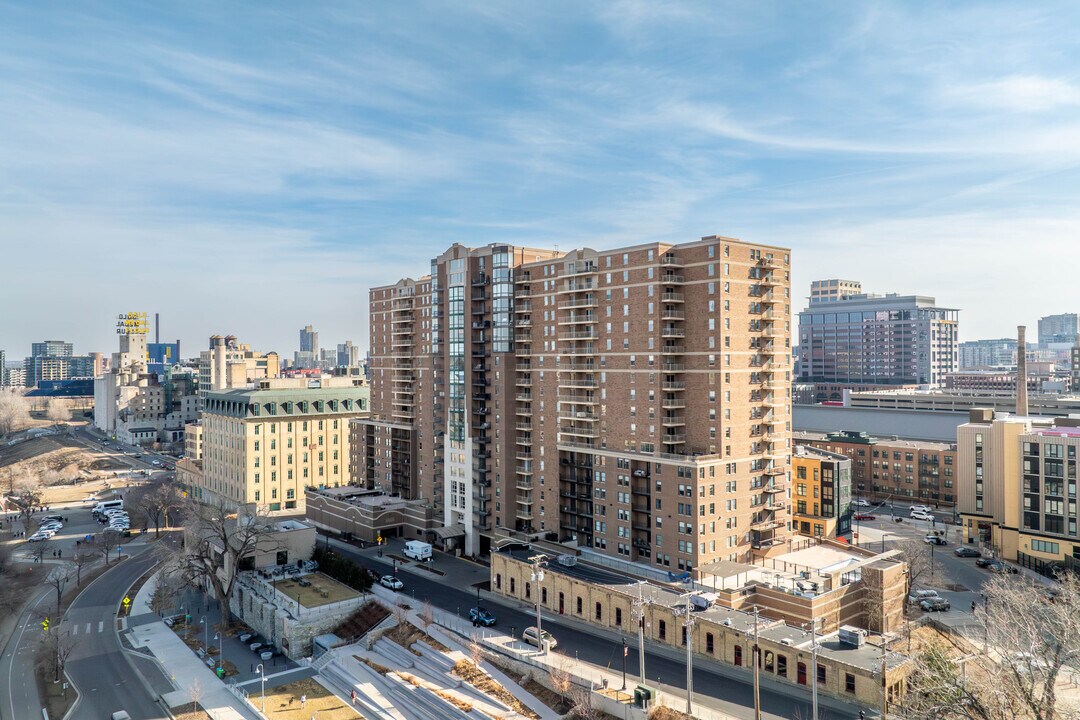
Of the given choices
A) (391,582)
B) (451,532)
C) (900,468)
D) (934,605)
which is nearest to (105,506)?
(451,532)

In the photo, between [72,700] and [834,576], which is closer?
[72,700]

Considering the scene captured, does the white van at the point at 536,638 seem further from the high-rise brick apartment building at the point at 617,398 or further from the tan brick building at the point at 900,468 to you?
the tan brick building at the point at 900,468

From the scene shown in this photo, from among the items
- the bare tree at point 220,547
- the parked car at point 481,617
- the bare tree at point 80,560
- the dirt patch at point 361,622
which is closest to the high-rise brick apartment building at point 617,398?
the parked car at point 481,617

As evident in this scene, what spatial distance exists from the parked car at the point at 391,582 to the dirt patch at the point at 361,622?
466 centimetres

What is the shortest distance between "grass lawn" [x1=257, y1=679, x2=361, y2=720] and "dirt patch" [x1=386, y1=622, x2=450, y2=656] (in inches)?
363

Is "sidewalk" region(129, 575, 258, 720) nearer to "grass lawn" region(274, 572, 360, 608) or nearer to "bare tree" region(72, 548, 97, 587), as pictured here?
"grass lawn" region(274, 572, 360, 608)

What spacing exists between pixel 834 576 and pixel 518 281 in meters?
56.7

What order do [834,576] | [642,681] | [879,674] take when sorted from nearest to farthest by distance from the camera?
1. [879,674]
2. [642,681]
3. [834,576]

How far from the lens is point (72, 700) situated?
74125 mm

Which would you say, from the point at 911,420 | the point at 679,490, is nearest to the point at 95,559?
the point at 679,490

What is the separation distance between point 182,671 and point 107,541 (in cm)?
6096

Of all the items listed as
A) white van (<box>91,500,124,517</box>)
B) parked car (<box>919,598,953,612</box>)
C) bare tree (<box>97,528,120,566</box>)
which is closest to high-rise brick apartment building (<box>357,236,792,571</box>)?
parked car (<box>919,598,953,612</box>)

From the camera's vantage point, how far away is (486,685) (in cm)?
6988

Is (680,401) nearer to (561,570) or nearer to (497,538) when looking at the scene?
(561,570)
